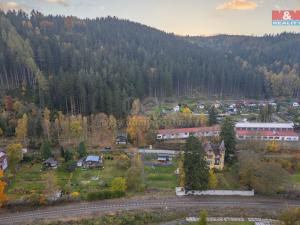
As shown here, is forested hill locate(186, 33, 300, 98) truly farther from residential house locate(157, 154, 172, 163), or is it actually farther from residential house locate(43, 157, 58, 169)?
residential house locate(43, 157, 58, 169)

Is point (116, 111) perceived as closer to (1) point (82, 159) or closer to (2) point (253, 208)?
(1) point (82, 159)

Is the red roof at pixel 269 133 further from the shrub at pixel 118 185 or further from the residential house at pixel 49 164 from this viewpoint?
the residential house at pixel 49 164

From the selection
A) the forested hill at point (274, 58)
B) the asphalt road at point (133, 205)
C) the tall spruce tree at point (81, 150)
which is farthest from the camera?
the forested hill at point (274, 58)

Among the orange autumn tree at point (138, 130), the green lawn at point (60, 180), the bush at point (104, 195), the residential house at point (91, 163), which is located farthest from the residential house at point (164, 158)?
the bush at point (104, 195)

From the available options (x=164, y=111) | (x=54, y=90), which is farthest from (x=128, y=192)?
(x=164, y=111)

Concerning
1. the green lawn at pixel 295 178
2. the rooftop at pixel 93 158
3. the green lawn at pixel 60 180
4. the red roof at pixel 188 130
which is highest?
the red roof at pixel 188 130

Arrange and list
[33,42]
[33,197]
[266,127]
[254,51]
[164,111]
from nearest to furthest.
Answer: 1. [33,197]
2. [266,127]
3. [164,111]
4. [33,42]
5. [254,51]

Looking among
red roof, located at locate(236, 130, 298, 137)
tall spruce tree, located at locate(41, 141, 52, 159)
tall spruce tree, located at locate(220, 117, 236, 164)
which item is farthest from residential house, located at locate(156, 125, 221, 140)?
tall spruce tree, located at locate(41, 141, 52, 159)

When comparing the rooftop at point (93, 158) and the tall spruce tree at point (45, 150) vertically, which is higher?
the tall spruce tree at point (45, 150)
